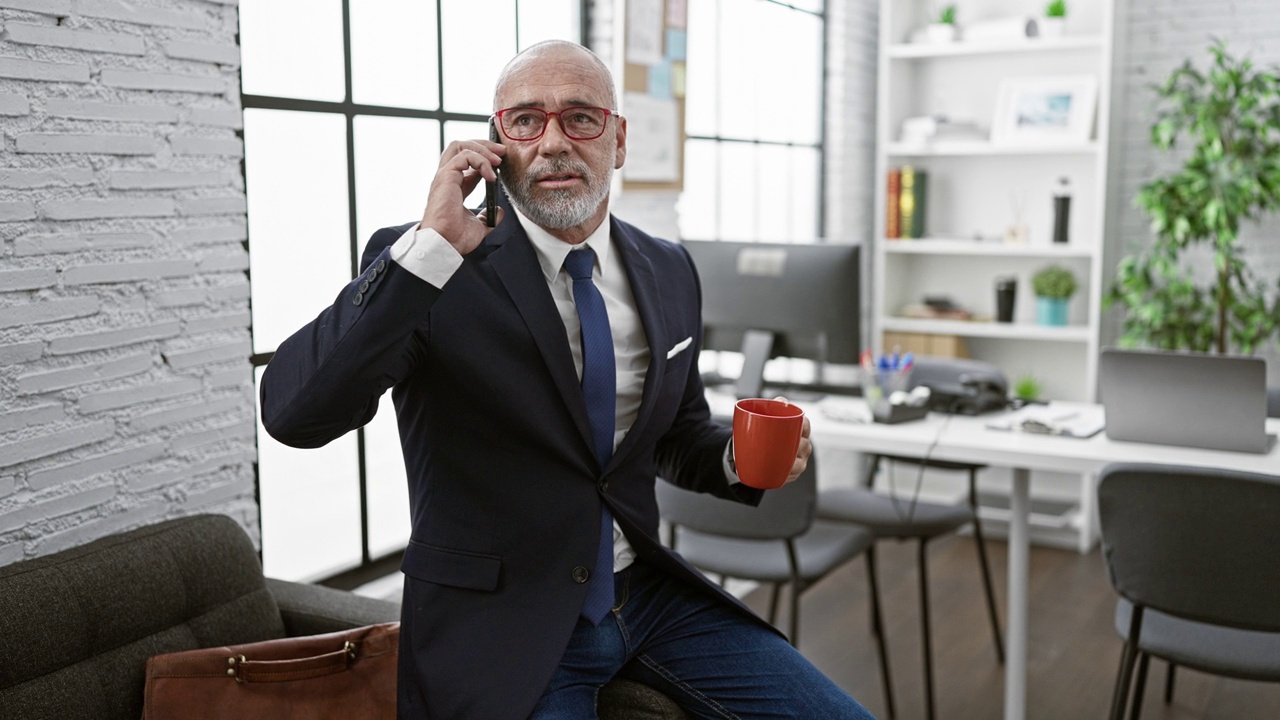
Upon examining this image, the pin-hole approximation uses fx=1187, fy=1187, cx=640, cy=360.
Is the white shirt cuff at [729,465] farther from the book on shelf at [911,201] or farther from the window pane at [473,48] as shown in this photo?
the book on shelf at [911,201]

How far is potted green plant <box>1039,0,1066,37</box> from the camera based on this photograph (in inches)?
193

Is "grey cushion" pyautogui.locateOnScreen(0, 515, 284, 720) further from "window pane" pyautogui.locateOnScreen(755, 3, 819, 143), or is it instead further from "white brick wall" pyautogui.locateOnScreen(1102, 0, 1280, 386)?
"white brick wall" pyautogui.locateOnScreen(1102, 0, 1280, 386)

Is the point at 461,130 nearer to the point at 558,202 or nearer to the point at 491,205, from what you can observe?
the point at 558,202

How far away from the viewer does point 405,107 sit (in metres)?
3.04

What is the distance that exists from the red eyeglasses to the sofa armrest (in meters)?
0.91

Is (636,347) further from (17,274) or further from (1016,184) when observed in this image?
(1016,184)

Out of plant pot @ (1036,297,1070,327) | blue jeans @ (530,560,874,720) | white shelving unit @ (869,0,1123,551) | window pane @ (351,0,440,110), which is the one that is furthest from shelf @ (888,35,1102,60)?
blue jeans @ (530,560,874,720)

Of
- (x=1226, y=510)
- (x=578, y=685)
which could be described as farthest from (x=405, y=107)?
(x=1226, y=510)

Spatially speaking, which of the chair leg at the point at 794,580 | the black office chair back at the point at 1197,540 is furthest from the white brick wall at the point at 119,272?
the black office chair back at the point at 1197,540

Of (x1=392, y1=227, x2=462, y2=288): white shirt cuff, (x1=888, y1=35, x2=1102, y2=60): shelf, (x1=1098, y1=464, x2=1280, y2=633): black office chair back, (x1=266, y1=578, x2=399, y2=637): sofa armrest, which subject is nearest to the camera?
(x1=392, y1=227, x2=462, y2=288): white shirt cuff

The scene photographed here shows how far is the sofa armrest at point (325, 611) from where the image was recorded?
212cm

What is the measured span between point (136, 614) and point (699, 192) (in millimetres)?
2889

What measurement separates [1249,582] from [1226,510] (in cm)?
16

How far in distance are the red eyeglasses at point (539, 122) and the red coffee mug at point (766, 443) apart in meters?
0.49
